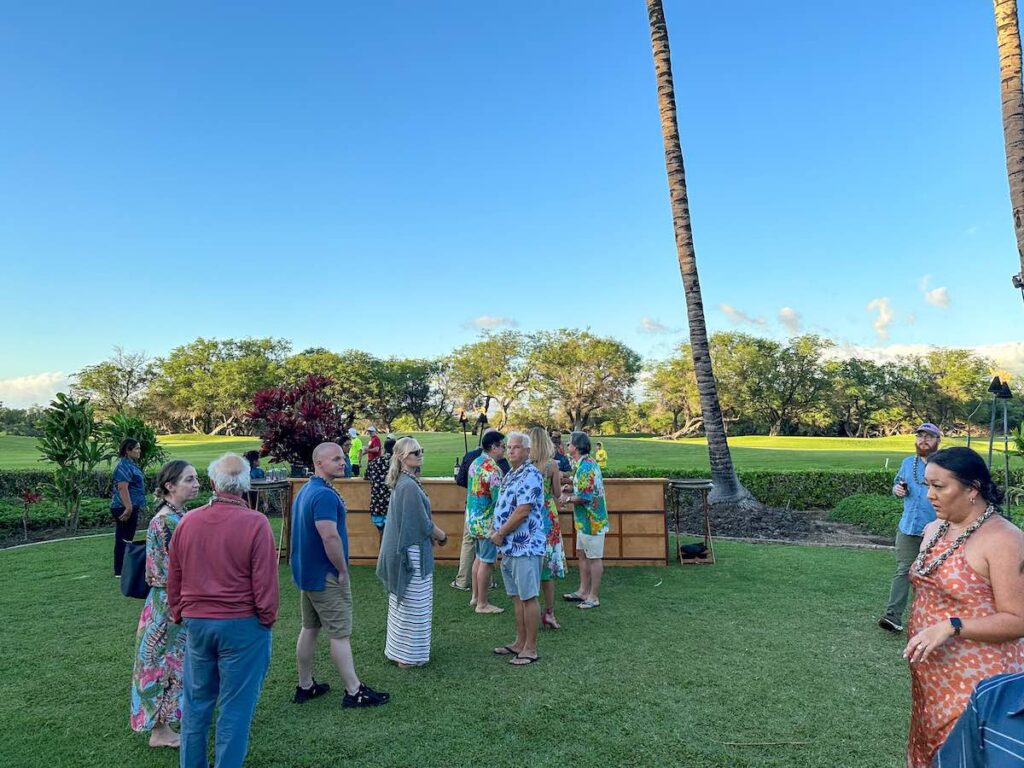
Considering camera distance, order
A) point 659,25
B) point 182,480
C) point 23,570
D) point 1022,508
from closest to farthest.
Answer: point 182,480 → point 23,570 → point 1022,508 → point 659,25

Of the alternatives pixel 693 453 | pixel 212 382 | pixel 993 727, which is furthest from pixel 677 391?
pixel 993 727

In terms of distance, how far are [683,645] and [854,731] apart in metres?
1.74

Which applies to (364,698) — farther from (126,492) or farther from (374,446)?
(374,446)

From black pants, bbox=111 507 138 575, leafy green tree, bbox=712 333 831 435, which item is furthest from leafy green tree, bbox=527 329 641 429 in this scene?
black pants, bbox=111 507 138 575

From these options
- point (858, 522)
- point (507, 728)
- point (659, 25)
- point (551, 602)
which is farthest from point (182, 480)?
point (659, 25)

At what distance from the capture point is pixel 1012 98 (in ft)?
26.2

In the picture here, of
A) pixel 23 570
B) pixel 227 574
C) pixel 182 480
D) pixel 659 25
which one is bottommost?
pixel 23 570

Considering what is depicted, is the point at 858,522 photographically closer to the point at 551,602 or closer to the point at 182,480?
the point at 551,602

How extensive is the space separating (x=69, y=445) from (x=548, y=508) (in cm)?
1084

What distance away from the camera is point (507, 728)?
13.4 ft

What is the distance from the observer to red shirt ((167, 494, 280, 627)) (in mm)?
3172

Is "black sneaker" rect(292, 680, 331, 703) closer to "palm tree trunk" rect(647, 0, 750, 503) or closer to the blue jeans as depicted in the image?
the blue jeans

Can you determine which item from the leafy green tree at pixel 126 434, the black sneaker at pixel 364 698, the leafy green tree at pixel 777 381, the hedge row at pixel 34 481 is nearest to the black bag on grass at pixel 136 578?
the black sneaker at pixel 364 698

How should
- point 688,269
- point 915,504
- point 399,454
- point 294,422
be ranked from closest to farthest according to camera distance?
point 399,454 → point 915,504 → point 688,269 → point 294,422
